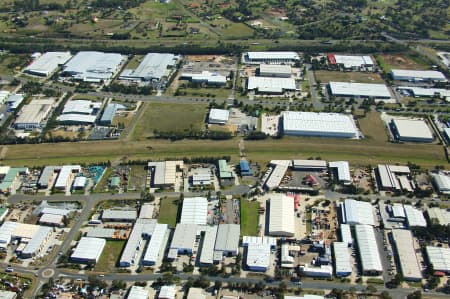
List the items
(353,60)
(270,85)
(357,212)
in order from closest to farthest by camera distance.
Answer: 1. (357,212)
2. (270,85)
3. (353,60)

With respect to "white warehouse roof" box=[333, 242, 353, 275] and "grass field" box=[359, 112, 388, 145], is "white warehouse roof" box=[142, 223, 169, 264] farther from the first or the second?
"grass field" box=[359, 112, 388, 145]

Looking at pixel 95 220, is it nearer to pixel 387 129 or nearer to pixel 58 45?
pixel 387 129

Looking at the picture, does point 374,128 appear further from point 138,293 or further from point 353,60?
point 138,293

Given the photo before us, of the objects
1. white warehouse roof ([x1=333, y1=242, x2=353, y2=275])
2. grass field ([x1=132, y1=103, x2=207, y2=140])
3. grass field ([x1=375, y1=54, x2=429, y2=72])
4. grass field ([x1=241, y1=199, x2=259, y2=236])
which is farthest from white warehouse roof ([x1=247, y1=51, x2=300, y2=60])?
white warehouse roof ([x1=333, y1=242, x2=353, y2=275])

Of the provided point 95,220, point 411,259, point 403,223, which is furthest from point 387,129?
point 95,220

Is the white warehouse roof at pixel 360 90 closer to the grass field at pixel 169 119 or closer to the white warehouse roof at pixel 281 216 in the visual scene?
the grass field at pixel 169 119

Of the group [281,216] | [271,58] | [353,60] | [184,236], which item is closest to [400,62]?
[353,60]
